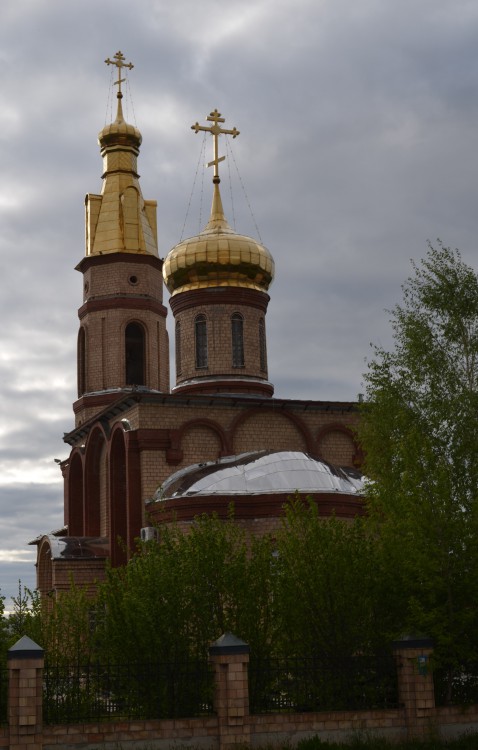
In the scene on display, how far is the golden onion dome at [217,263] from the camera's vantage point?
2822 centimetres

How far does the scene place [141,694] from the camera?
14367mm

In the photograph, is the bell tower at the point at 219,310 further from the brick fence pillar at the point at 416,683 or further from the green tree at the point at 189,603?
the brick fence pillar at the point at 416,683

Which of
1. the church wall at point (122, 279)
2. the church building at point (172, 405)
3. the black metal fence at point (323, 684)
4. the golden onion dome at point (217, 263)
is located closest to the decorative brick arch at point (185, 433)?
the church building at point (172, 405)

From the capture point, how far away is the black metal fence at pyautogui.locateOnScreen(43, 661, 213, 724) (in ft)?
45.7

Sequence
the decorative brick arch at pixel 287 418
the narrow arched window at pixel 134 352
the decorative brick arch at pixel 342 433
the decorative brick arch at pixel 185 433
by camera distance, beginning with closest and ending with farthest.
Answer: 1. the decorative brick arch at pixel 185 433
2. the decorative brick arch at pixel 287 418
3. the decorative brick arch at pixel 342 433
4. the narrow arched window at pixel 134 352

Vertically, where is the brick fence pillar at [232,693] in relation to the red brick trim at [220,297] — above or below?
below

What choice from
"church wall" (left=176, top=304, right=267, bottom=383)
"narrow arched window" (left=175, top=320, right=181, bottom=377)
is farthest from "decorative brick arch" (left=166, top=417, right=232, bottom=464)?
"narrow arched window" (left=175, top=320, right=181, bottom=377)

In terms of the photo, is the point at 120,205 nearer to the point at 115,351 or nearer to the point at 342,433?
the point at 115,351

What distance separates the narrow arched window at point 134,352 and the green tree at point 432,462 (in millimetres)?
10577

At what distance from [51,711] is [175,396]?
11.0 meters

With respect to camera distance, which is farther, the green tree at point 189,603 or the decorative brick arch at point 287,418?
the decorative brick arch at point 287,418

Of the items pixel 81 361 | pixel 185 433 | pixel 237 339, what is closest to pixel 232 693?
pixel 185 433

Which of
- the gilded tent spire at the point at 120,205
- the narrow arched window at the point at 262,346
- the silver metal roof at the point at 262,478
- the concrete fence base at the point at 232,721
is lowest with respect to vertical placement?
the concrete fence base at the point at 232,721

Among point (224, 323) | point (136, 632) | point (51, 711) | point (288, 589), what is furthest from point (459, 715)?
point (224, 323)
